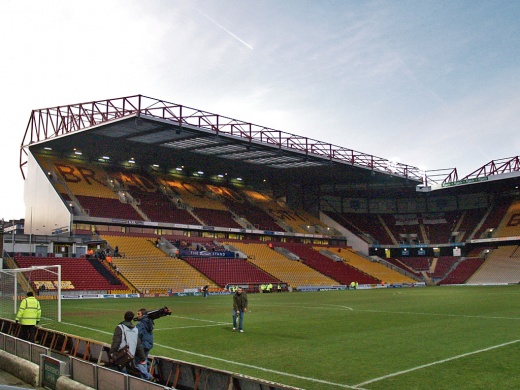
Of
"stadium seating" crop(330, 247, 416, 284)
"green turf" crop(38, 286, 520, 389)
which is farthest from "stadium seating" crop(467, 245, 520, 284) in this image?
"green turf" crop(38, 286, 520, 389)

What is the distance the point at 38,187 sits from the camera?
2298 inches

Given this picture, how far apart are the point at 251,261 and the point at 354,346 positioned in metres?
47.4

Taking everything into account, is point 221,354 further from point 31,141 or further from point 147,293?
point 31,141

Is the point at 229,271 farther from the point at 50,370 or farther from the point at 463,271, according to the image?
the point at 50,370

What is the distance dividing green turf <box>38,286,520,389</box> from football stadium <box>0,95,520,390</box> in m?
0.09

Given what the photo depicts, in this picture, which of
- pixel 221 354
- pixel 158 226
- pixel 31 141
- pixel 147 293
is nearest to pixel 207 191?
pixel 158 226

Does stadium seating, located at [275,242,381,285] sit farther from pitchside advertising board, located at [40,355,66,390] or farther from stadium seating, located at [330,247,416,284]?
pitchside advertising board, located at [40,355,66,390]

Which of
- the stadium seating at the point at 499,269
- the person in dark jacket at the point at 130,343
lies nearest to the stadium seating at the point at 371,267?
the stadium seating at the point at 499,269

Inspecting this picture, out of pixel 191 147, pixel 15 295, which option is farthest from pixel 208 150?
pixel 15 295

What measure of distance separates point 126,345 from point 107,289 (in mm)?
37095

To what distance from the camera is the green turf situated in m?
10.6

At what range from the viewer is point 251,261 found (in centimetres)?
6166

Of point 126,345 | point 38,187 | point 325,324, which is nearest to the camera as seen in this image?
point 126,345

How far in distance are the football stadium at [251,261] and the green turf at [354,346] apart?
0.09 metres
